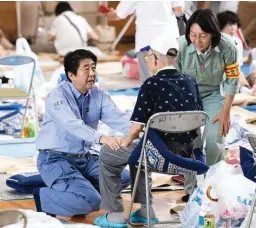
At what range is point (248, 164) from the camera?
4699 mm

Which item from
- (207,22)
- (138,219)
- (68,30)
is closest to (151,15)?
(207,22)

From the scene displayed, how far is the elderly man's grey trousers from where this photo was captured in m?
5.29

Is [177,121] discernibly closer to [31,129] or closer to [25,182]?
[25,182]

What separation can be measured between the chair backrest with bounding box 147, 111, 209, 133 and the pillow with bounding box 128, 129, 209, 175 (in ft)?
0.25

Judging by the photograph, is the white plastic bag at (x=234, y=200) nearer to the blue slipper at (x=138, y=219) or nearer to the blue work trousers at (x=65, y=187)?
the blue slipper at (x=138, y=219)

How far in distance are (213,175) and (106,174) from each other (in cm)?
62

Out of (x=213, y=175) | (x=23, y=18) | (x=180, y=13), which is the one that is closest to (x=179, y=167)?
(x=213, y=175)

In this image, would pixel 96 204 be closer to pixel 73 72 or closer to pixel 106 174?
pixel 106 174

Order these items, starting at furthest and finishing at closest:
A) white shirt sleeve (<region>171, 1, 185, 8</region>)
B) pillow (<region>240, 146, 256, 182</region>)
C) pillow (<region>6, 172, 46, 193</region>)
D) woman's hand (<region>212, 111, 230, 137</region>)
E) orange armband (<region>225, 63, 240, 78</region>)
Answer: white shirt sleeve (<region>171, 1, 185, 8</region>)
pillow (<region>6, 172, 46, 193</region>)
orange armband (<region>225, 63, 240, 78</region>)
woman's hand (<region>212, 111, 230, 137</region>)
pillow (<region>240, 146, 256, 182</region>)

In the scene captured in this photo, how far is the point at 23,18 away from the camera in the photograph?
14.6 meters

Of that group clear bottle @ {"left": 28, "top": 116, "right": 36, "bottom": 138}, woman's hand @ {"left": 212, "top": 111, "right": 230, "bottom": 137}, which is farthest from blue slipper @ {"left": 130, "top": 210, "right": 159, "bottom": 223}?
clear bottle @ {"left": 28, "top": 116, "right": 36, "bottom": 138}

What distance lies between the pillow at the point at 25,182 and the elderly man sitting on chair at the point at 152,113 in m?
0.78

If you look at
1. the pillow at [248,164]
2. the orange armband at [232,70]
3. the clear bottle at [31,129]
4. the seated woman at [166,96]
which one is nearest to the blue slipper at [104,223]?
the seated woman at [166,96]

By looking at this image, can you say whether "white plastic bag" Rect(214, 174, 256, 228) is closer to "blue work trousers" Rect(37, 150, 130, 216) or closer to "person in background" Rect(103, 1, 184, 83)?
"blue work trousers" Rect(37, 150, 130, 216)
